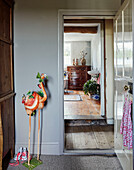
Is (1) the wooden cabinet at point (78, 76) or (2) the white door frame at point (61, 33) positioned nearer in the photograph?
(2) the white door frame at point (61, 33)

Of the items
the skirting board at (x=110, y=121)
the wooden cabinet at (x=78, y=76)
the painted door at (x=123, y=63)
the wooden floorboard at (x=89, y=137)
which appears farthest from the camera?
the wooden cabinet at (x=78, y=76)

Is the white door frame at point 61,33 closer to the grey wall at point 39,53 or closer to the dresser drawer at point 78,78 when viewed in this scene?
the grey wall at point 39,53

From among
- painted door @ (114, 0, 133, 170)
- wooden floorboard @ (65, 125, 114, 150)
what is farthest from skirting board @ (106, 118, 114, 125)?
painted door @ (114, 0, 133, 170)

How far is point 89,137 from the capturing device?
3.41 meters

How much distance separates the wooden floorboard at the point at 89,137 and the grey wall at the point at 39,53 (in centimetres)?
51

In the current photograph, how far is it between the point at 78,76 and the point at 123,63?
7104 mm

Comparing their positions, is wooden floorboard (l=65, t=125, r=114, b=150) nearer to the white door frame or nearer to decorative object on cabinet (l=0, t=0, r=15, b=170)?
the white door frame

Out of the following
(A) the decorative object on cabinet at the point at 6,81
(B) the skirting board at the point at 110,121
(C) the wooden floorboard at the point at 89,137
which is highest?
(A) the decorative object on cabinet at the point at 6,81

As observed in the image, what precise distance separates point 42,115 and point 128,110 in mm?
1278

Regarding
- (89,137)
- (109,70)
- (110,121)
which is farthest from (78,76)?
(89,137)

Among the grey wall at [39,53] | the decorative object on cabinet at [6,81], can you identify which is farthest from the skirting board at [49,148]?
the decorative object on cabinet at [6,81]

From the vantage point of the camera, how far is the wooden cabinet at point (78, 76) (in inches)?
365

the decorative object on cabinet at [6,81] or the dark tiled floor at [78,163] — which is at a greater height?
the decorative object on cabinet at [6,81]

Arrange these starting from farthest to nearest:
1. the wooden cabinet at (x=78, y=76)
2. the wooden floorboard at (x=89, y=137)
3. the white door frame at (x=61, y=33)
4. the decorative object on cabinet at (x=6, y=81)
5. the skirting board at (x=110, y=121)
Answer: the wooden cabinet at (x=78, y=76) → the skirting board at (x=110, y=121) → the wooden floorboard at (x=89, y=137) → the white door frame at (x=61, y=33) → the decorative object on cabinet at (x=6, y=81)
